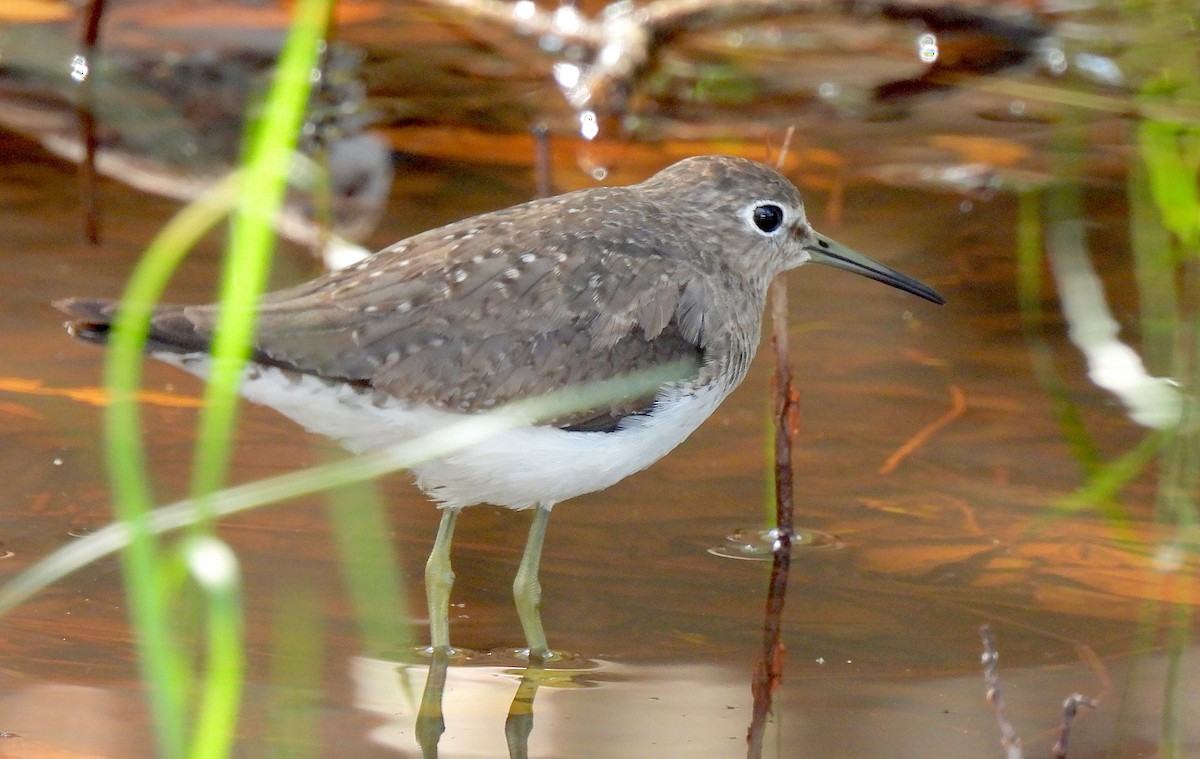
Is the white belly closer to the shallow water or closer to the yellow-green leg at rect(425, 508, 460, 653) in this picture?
the yellow-green leg at rect(425, 508, 460, 653)

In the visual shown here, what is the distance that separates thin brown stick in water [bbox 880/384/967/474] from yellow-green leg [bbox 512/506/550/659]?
1523 millimetres

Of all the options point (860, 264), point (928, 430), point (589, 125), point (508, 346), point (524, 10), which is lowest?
point (508, 346)

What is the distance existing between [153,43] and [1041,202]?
18.2ft

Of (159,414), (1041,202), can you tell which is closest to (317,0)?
(159,414)

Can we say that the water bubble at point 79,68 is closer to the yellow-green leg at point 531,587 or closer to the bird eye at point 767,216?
the bird eye at point 767,216

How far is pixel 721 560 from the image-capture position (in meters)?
5.13

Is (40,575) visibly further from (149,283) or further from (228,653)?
(149,283)

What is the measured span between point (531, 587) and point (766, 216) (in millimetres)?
1450

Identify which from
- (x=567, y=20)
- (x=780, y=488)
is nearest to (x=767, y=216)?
(x=780, y=488)

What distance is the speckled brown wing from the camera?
4.22m

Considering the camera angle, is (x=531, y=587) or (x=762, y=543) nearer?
(x=531, y=587)

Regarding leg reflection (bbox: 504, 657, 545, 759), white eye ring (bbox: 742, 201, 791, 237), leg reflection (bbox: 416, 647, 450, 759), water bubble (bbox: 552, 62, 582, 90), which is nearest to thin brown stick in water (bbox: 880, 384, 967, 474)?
white eye ring (bbox: 742, 201, 791, 237)

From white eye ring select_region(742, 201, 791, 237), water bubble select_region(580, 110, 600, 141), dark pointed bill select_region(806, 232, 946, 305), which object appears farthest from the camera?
water bubble select_region(580, 110, 600, 141)

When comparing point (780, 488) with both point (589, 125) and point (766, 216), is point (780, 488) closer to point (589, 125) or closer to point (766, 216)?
point (766, 216)
